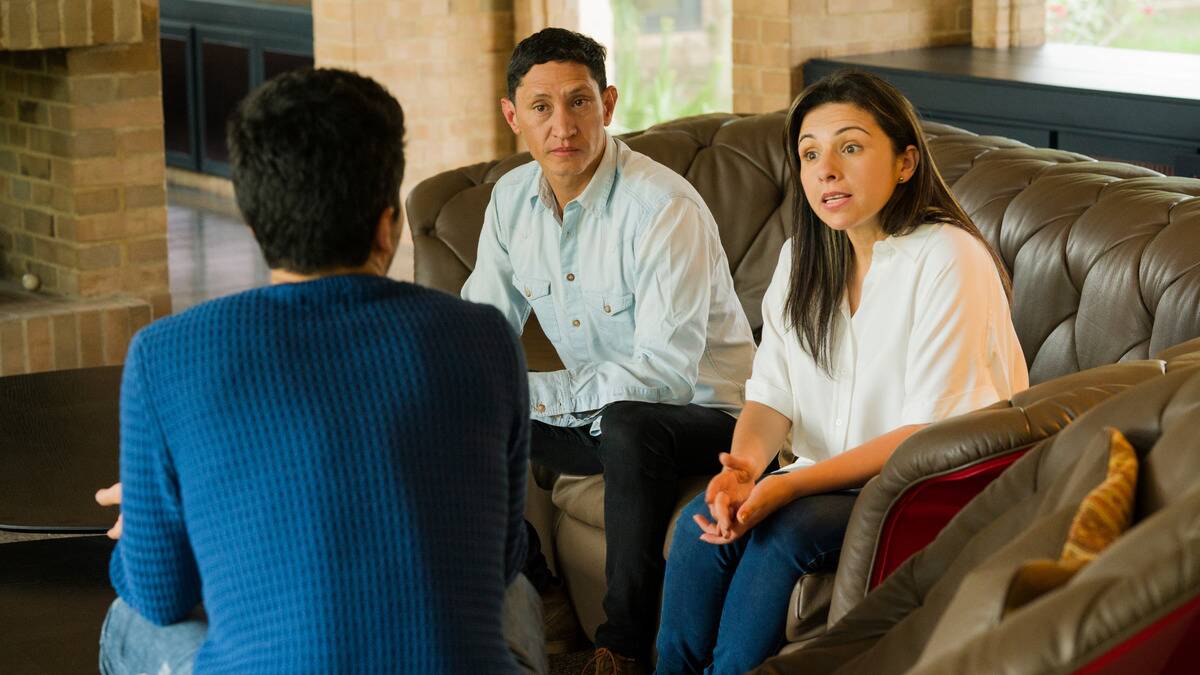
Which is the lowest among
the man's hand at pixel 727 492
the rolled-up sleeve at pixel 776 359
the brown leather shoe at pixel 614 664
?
the brown leather shoe at pixel 614 664

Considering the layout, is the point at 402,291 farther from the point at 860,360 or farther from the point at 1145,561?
the point at 860,360

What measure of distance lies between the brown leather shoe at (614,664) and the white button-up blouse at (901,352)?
1.48 feet

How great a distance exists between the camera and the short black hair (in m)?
2.71

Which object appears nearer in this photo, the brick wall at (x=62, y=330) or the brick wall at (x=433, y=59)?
the brick wall at (x=62, y=330)

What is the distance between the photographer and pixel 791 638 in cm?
213

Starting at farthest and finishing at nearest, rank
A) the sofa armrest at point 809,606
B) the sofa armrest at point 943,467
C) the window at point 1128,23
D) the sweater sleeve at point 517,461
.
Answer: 1. the window at point 1128,23
2. the sofa armrest at point 809,606
3. the sofa armrest at point 943,467
4. the sweater sleeve at point 517,461

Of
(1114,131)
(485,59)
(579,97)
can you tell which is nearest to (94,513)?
(579,97)

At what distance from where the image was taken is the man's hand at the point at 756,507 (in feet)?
6.99

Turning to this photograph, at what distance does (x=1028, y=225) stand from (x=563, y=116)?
83 centimetres

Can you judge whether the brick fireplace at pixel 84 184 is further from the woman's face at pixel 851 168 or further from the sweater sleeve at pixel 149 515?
the sweater sleeve at pixel 149 515

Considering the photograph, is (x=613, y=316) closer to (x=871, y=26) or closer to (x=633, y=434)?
(x=633, y=434)

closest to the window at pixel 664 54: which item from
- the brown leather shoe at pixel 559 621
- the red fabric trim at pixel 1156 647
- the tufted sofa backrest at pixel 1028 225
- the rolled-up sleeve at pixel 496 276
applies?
the tufted sofa backrest at pixel 1028 225

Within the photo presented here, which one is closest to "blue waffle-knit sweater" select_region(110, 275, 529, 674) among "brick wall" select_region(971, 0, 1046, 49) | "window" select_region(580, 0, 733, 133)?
"brick wall" select_region(971, 0, 1046, 49)

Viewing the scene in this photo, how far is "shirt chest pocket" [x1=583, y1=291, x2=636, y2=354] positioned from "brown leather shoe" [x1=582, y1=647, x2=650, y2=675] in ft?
1.84
